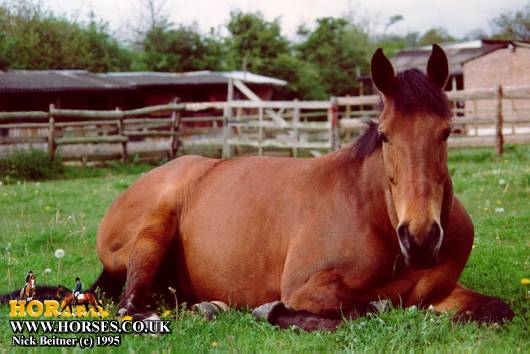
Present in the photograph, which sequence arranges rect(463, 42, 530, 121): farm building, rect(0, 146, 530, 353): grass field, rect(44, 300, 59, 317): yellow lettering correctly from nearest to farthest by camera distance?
1. rect(0, 146, 530, 353): grass field
2. rect(44, 300, 59, 317): yellow lettering
3. rect(463, 42, 530, 121): farm building

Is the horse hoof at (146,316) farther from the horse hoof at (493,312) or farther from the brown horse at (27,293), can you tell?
the horse hoof at (493,312)

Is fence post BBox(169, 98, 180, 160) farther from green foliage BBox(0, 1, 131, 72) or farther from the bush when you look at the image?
A: the bush

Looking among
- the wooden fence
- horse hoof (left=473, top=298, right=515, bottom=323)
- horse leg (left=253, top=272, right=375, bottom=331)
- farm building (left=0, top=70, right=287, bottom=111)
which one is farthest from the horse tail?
farm building (left=0, top=70, right=287, bottom=111)

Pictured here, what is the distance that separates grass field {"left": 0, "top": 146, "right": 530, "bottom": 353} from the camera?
3.60 meters

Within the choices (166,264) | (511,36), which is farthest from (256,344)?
(511,36)

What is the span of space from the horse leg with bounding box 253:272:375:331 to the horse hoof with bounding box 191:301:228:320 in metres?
0.42

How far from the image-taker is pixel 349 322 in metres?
3.81

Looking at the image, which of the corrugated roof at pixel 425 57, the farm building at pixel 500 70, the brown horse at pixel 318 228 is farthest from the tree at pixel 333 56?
the brown horse at pixel 318 228

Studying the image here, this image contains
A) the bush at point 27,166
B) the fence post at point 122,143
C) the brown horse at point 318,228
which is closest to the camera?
the brown horse at point 318,228

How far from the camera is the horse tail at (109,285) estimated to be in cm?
515

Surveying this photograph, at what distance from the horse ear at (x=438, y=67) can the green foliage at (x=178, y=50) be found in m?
33.5

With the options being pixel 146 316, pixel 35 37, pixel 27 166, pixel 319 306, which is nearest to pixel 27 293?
pixel 146 316

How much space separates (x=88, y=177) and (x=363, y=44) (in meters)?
42.0

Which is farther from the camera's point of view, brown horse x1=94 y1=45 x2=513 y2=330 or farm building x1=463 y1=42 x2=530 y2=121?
farm building x1=463 y1=42 x2=530 y2=121
